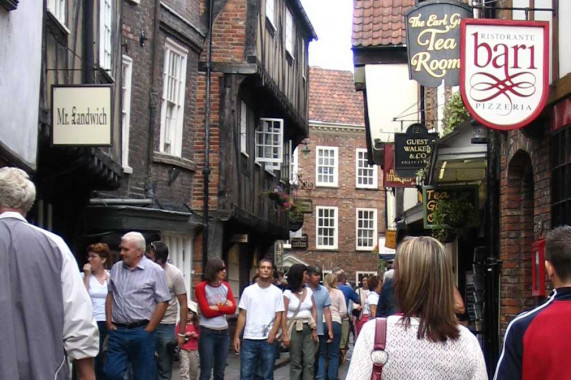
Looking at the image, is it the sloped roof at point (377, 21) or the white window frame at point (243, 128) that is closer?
the white window frame at point (243, 128)

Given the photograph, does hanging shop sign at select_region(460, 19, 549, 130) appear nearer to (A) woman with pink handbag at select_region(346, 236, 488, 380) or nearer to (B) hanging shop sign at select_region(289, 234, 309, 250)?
(A) woman with pink handbag at select_region(346, 236, 488, 380)

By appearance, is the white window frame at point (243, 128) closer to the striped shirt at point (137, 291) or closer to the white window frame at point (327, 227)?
the striped shirt at point (137, 291)

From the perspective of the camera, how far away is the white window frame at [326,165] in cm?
5419

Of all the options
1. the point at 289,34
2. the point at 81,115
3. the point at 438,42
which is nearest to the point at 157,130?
the point at 438,42

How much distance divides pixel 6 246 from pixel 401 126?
62.4ft

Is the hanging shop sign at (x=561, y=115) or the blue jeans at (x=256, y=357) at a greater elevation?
the hanging shop sign at (x=561, y=115)

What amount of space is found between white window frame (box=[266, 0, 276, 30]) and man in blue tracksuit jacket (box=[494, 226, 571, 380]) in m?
20.8

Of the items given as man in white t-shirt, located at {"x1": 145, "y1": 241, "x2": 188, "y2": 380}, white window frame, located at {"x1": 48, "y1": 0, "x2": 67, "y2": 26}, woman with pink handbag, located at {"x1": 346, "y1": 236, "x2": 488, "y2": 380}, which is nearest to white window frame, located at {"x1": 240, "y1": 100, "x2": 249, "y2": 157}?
white window frame, located at {"x1": 48, "y1": 0, "x2": 67, "y2": 26}

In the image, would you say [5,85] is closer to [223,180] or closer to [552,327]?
[552,327]

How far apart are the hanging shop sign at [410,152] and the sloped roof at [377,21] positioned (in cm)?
539

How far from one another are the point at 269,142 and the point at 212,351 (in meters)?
14.5

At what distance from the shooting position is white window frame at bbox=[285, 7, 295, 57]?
29.0m

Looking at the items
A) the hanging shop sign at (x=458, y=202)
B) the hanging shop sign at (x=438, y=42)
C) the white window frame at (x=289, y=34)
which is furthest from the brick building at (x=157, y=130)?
the white window frame at (x=289, y=34)

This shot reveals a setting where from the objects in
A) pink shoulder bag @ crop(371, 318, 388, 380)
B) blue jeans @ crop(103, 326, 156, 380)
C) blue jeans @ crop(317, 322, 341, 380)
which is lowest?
blue jeans @ crop(317, 322, 341, 380)
